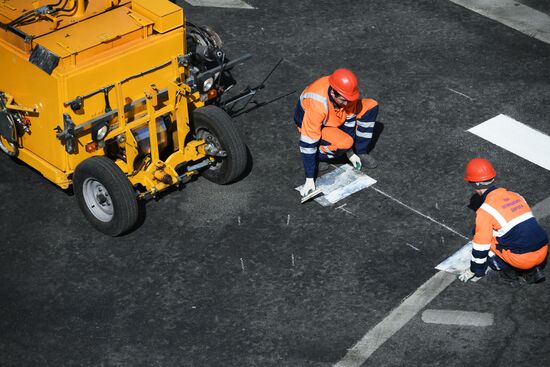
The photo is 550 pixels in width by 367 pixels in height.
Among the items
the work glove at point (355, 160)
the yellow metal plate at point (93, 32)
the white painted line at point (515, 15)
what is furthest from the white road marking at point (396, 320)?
the white painted line at point (515, 15)

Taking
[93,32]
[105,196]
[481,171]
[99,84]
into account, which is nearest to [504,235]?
[481,171]

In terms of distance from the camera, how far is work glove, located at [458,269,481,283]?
8.88m

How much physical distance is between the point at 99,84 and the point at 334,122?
268 cm

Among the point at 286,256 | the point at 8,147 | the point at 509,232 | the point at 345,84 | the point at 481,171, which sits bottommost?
the point at 286,256

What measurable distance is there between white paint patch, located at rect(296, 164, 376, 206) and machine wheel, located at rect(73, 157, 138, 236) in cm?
202

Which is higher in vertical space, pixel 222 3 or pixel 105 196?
pixel 105 196

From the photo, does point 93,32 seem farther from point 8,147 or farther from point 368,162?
point 368,162

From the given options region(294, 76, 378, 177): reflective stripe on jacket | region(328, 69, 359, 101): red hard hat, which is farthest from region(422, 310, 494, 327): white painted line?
region(328, 69, 359, 101): red hard hat

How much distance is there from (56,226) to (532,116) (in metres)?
5.91

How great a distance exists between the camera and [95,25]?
30.8 feet

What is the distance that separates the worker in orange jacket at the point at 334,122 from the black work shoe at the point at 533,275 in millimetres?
2381

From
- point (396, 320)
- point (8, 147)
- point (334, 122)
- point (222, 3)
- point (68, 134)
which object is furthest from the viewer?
point (222, 3)

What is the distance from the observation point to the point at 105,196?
30.7 feet

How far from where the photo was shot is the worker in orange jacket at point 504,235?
8.48 m
